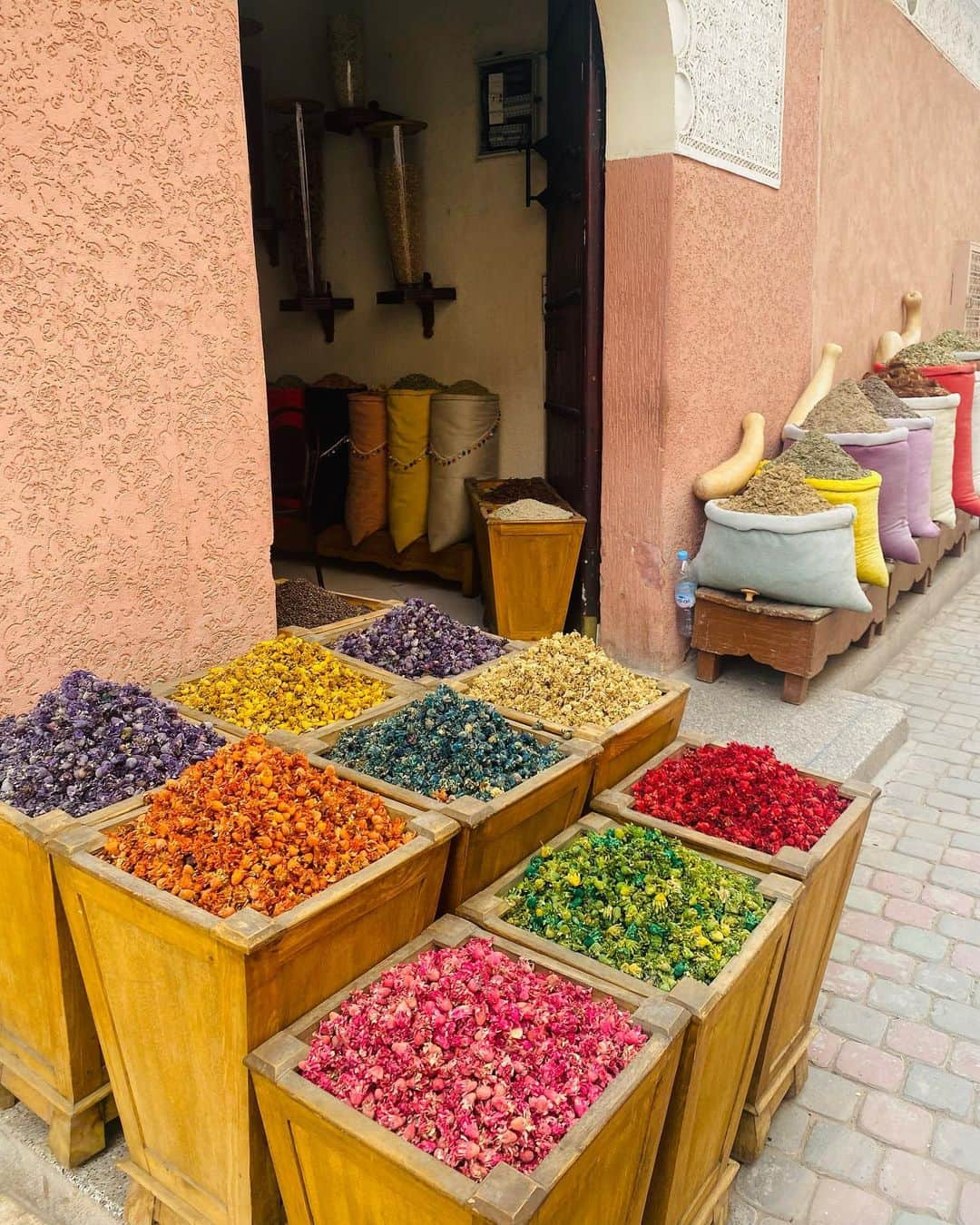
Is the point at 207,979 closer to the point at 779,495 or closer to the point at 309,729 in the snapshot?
the point at 309,729

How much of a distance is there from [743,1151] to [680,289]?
117 inches

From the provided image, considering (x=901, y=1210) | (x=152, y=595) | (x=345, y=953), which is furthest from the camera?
(x=152, y=595)

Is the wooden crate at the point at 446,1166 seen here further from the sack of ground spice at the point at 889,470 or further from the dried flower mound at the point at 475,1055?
the sack of ground spice at the point at 889,470

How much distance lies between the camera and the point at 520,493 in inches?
183

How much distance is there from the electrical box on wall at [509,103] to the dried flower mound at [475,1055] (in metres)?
4.49

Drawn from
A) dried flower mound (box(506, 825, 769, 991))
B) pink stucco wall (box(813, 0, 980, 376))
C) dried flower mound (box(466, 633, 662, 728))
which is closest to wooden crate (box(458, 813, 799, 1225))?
dried flower mound (box(506, 825, 769, 991))

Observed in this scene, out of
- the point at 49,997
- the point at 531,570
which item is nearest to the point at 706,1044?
the point at 49,997

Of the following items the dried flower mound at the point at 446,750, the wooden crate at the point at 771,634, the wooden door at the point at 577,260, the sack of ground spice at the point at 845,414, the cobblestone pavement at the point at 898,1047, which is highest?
the wooden door at the point at 577,260

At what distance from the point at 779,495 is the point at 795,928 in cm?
238

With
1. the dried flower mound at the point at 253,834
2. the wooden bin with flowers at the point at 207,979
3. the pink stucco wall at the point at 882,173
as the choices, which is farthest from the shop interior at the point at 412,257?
the wooden bin with flowers at the point at 207,979

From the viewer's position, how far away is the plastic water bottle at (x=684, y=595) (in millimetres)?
4004

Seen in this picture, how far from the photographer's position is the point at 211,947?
134 centimetres

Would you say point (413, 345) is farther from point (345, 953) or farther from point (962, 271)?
point (962, 271)

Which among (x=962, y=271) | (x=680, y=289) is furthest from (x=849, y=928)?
(x=962, y=271)
